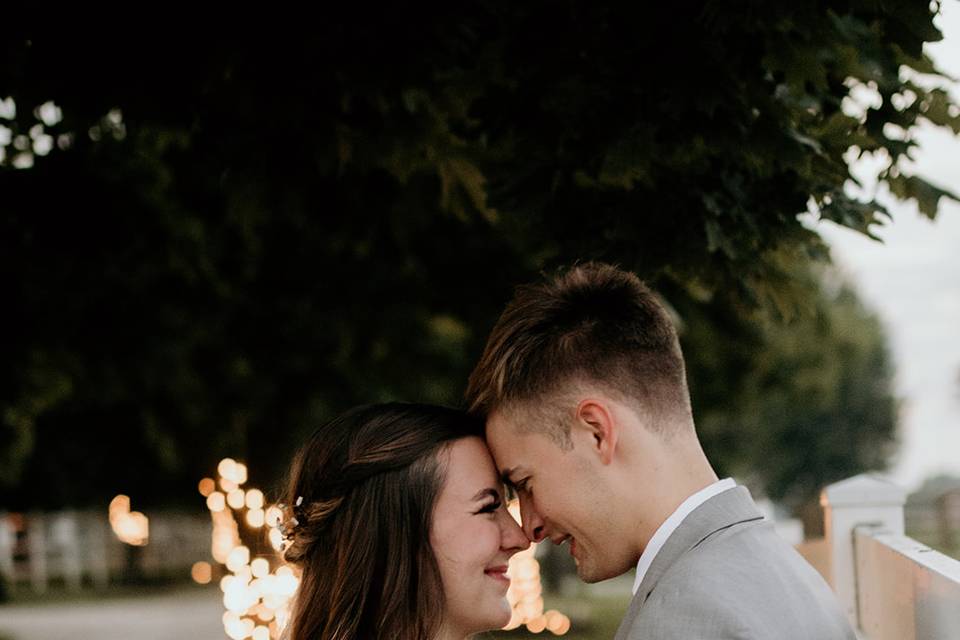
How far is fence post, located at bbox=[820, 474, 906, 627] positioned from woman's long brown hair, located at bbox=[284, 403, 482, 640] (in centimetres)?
171

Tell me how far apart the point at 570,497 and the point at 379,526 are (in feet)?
2.42

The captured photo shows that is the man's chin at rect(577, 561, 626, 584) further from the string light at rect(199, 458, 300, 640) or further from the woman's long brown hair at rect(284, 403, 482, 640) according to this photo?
the string light at rect(199, 458, 300, 640)

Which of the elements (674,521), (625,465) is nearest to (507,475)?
(625,465)

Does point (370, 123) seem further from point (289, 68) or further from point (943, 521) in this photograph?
point (943, 521)

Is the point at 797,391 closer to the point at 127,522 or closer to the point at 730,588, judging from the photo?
the point at 127,522

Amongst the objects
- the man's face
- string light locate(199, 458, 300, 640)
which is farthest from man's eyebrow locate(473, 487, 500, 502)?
string light locate(199, 458, 300, 640)

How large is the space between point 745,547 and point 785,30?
176 cm

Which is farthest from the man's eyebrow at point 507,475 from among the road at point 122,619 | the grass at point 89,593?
the grass at point 89,593

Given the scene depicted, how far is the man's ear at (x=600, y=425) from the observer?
113 inches

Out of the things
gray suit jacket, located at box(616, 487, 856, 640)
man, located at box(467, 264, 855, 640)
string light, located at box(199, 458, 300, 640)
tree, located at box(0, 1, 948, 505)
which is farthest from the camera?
string light, located at box(199, 458, 300, 640)

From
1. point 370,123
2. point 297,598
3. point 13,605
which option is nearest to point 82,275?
point 370,123

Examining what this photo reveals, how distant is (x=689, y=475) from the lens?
287 cm

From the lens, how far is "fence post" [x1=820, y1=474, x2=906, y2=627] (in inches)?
174

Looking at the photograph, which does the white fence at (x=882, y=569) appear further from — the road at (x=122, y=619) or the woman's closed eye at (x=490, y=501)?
the road at (x=122, y=619)
